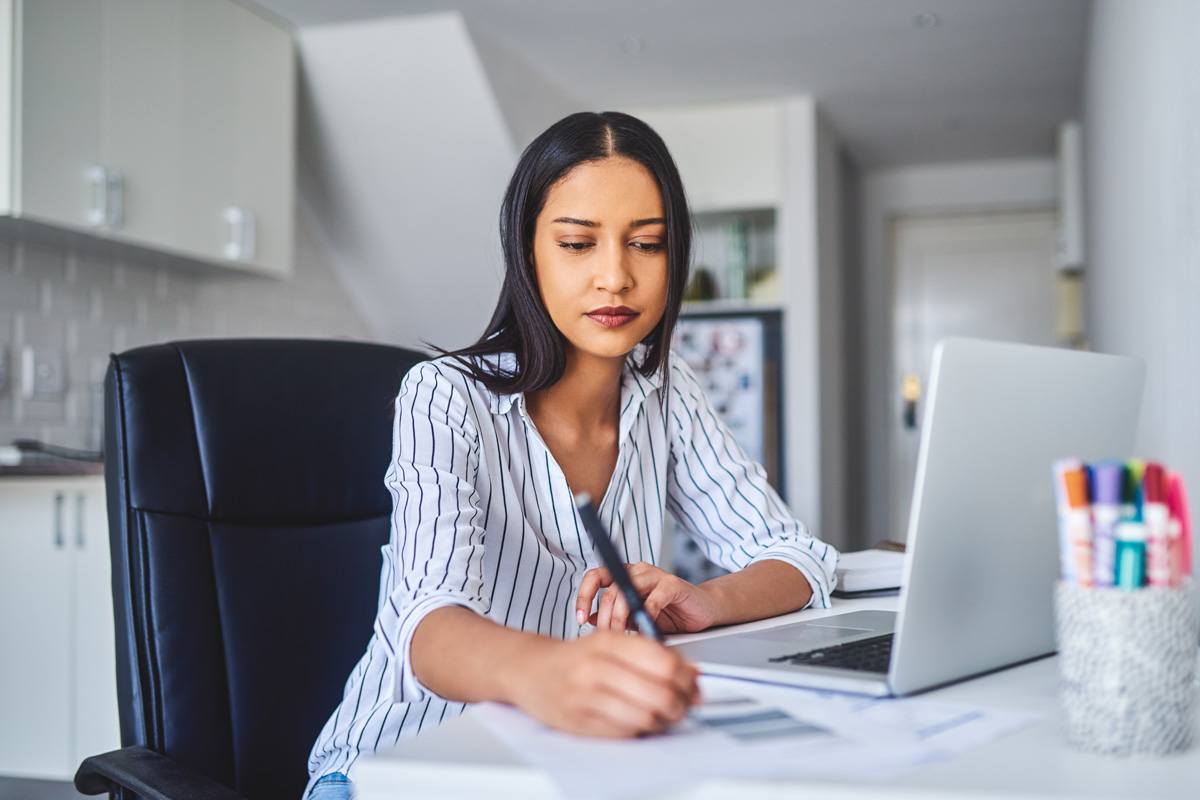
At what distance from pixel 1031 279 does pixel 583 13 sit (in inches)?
133

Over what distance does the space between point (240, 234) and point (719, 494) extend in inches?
98.7

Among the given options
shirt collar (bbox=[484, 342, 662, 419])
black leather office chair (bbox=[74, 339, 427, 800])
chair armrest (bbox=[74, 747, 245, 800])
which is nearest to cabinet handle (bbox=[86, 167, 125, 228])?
black leather office chair (bbox=[74, 339, 427, 800])

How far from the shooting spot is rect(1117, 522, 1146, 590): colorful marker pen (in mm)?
589

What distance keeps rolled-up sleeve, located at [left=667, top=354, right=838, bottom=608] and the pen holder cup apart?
0.61 metres

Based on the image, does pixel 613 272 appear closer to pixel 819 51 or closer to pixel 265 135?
pixel 265 135

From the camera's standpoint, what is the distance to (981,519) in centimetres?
74

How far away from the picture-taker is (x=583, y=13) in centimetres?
367

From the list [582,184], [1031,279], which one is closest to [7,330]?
[582,184]

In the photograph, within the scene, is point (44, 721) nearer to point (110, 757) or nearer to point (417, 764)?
point (110, 757)

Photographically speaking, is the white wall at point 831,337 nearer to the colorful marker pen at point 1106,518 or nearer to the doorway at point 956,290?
the doorway at point 956,290

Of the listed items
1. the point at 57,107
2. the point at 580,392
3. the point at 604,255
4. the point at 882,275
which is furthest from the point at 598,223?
the point at 882,275

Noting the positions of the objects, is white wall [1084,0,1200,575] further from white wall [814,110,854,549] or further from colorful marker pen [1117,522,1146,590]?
white wall [814,110,854,549]

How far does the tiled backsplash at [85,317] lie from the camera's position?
9.61 ft

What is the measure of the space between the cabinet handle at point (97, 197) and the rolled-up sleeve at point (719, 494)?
197 centimetres
